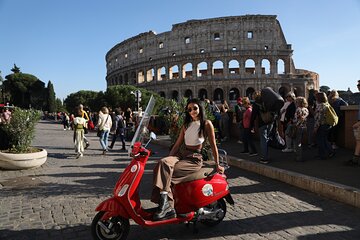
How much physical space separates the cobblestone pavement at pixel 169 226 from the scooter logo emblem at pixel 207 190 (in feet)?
1.59

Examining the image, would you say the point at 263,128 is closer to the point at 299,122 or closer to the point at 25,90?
the point at 299,122

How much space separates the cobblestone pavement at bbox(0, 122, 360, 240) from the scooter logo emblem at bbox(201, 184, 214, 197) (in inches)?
19.1

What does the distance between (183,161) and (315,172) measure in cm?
360

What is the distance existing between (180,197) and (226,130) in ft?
29.5

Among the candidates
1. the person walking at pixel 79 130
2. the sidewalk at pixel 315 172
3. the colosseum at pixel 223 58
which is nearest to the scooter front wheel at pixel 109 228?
the sidewalk at pixel 315 172

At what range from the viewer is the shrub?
7387 millimetres

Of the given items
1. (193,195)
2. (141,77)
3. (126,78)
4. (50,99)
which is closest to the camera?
(193,195)

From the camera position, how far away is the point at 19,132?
742cm

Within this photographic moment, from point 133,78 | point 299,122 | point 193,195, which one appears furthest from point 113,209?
point 133,78

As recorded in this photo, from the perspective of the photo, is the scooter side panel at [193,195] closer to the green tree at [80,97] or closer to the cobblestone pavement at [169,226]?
the cobblestone pavement at [169,226]

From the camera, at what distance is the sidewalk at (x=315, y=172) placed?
4.70m

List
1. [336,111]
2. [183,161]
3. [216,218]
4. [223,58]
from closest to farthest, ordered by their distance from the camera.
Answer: [183,161] < [216,218] < [336,111] < [223,58]

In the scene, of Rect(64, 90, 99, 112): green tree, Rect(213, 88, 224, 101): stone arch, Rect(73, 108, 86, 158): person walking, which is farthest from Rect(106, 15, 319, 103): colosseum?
Rect(73, 108, 86, 158): person walking

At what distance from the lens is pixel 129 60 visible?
204 feet
